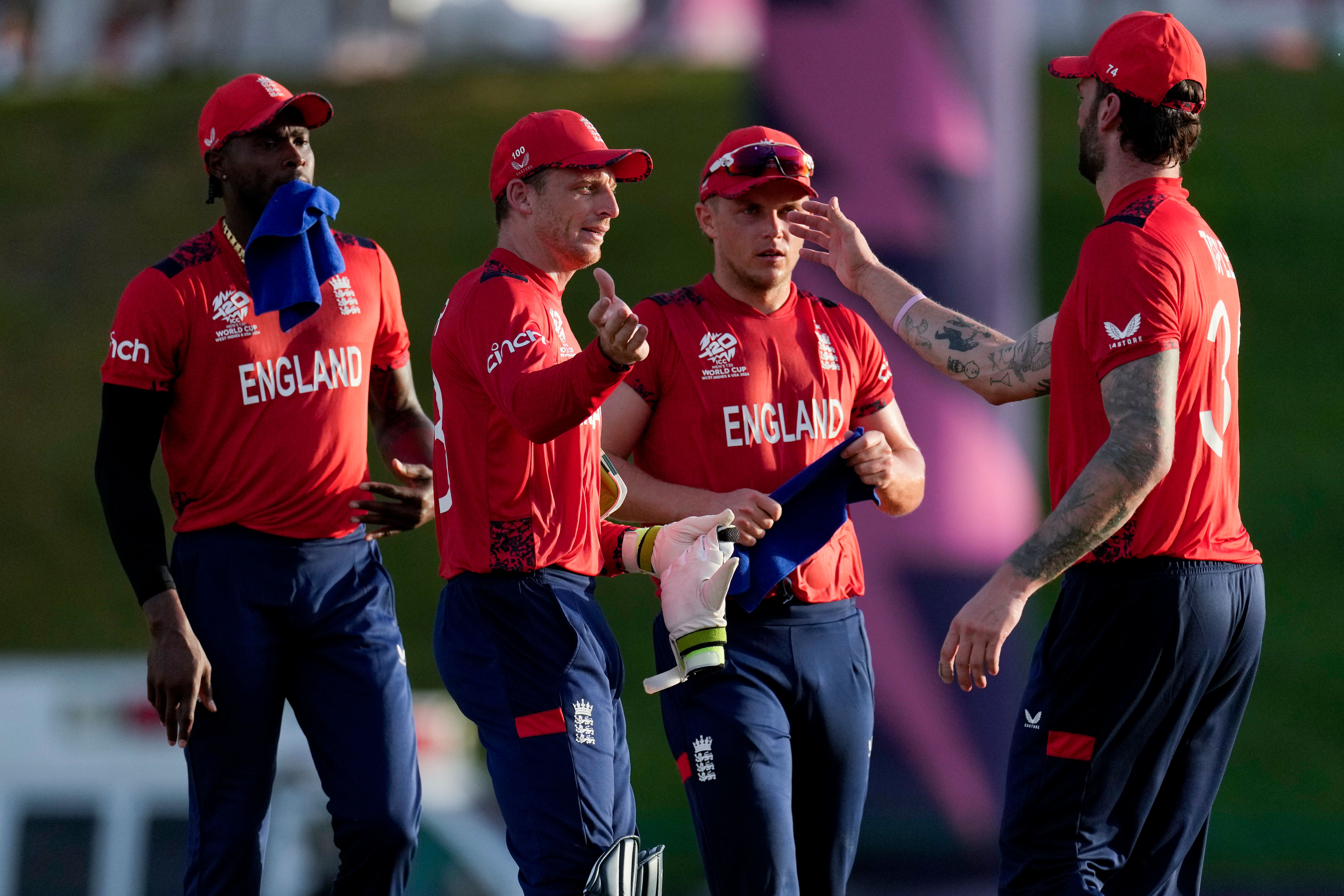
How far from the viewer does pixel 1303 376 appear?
916 inches

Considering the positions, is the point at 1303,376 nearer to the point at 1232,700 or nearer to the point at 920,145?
the point at 920,145

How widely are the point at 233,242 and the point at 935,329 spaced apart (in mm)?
2242

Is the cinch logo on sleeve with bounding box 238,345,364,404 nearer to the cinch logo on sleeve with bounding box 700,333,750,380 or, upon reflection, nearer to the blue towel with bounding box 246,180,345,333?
the blue towel with bounding box 246,180,345,333

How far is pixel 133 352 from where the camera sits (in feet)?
15.3

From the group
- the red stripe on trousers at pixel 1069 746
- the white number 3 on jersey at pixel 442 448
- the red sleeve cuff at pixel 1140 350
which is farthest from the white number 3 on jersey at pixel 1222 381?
the white number 3 on jersey at pixel 442 448

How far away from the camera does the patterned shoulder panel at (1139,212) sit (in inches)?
172

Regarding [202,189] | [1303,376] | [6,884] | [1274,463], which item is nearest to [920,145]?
[6,884]

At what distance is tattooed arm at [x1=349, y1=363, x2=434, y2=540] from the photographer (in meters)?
5.09

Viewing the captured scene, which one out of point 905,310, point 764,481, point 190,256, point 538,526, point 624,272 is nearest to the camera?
point 538,526

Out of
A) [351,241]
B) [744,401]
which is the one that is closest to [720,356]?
[744,401]

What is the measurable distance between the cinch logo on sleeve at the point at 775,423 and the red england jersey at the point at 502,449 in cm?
53

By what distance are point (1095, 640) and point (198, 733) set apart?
259 centimetres

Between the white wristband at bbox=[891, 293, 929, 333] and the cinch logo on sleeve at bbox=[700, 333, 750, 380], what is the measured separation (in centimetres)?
53

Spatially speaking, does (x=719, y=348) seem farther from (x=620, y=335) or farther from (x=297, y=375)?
(x=297, y=375)
